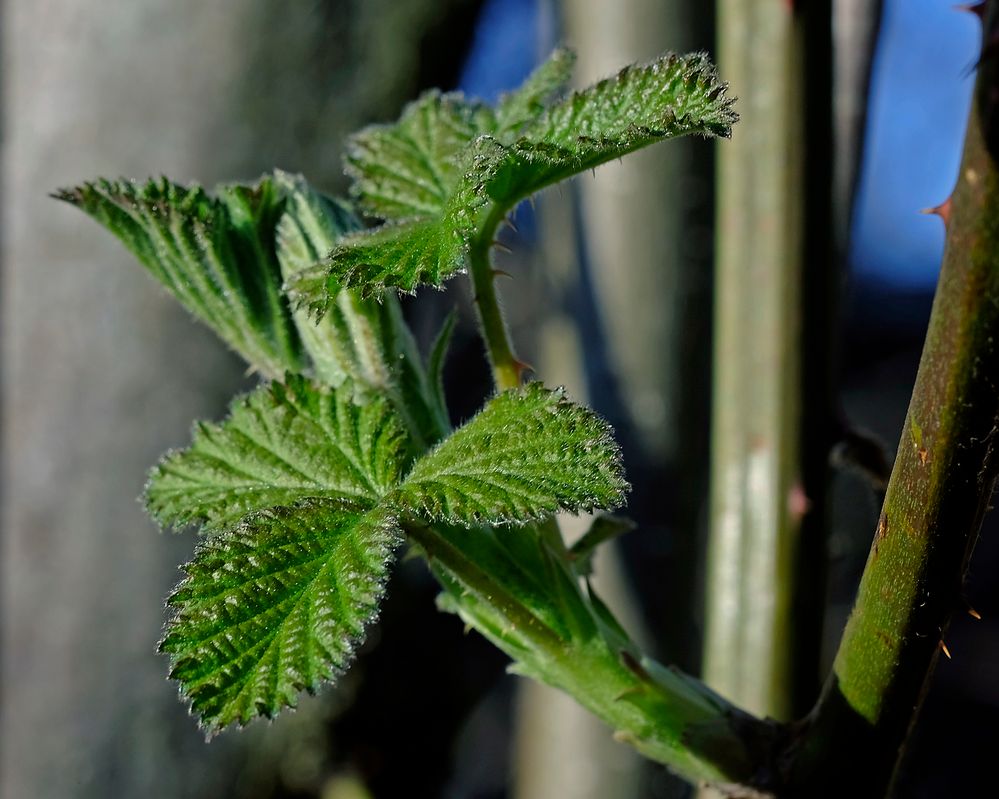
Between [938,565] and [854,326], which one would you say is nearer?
[938,565]

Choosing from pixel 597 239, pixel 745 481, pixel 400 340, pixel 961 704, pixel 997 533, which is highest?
pixel 400 340

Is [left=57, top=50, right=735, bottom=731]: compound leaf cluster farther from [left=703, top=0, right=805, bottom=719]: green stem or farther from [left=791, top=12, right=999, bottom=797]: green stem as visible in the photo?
[left=703, top=0, right=805, bottom=719]: green stem

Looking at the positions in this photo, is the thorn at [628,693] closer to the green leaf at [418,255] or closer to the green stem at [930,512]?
the green stem at [930,512]

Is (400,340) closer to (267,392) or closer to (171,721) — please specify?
(267,392)

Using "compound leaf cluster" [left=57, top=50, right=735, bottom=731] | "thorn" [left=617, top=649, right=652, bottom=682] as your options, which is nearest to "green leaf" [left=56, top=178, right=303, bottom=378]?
"compound leaf cluster" [left=57, top=50, right=735, bottom=731]

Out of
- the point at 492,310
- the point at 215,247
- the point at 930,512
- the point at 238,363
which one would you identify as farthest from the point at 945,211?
the point at 238,363

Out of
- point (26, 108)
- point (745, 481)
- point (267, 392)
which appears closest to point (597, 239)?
point (745, 481)

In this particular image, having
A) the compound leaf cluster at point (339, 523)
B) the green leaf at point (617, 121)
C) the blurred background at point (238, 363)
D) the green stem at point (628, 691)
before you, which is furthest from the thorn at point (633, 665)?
the blurred background at point (238, 363)
